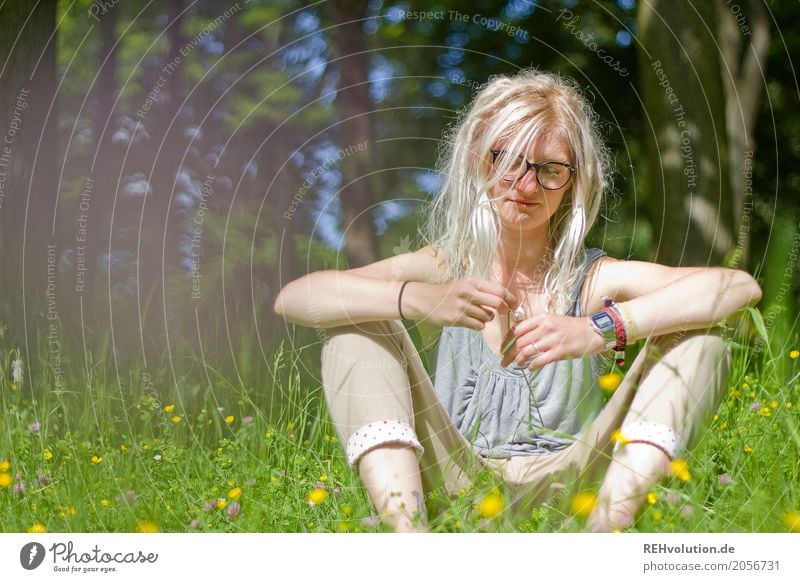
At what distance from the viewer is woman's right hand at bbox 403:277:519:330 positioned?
1.27m

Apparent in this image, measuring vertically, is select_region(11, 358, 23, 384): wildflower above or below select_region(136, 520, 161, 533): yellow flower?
above

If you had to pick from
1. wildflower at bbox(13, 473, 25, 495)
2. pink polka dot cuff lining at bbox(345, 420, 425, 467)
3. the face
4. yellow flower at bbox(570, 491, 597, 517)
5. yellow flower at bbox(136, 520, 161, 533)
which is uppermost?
the face

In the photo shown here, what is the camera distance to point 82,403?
1.57 metres

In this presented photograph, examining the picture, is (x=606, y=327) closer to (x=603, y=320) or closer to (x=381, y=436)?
(x=603, y=320)

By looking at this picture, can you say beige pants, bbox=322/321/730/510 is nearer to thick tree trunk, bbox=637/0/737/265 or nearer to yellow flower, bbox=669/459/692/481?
yellow flower, bbox=669/459/692/481

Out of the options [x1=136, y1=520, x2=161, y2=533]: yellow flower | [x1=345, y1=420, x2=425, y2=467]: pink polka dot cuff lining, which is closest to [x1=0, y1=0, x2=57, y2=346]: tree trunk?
[x1=136, y1=520, x2=161, y2=533]: yellow flower

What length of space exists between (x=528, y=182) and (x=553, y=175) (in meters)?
0.05

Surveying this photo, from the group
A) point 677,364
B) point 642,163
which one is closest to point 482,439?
point 677,364

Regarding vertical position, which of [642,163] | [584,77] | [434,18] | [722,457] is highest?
[434,18]

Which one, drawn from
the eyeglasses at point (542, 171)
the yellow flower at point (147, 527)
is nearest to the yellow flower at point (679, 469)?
the eyeglasses at point (542, 171)

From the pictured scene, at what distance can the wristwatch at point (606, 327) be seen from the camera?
1264 millimetres

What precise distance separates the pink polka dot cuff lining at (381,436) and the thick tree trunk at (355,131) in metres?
0.45
